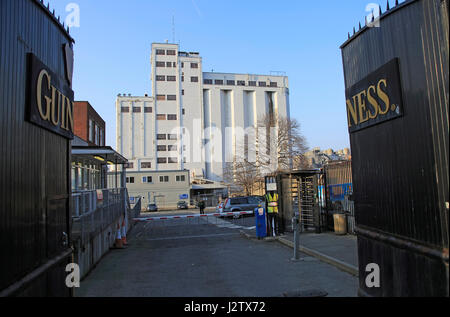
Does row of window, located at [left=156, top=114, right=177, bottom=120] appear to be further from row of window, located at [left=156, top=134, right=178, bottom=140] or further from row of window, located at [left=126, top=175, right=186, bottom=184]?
row of window, located at [left=126, top=175, right=186, bottom=184]

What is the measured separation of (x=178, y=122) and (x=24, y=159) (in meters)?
67.2

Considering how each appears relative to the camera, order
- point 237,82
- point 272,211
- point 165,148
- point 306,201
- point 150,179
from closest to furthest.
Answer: point 272,211 → point 306,201 → point 150,179 → point 165,148 → point 237,82

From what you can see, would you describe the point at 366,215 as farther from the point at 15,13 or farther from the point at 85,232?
the point at 85,232

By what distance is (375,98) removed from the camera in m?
4.77

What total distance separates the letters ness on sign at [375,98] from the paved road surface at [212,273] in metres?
3.33

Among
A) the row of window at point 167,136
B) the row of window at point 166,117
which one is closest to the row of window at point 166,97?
the row of window at point 166,117

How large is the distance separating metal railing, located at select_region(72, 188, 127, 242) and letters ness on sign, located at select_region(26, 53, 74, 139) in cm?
263

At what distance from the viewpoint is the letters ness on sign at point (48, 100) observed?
4.25 meters

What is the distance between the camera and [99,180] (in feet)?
70.6

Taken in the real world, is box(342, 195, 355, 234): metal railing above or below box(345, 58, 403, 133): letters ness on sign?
below

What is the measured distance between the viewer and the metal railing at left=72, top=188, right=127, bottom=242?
7671 millimetres

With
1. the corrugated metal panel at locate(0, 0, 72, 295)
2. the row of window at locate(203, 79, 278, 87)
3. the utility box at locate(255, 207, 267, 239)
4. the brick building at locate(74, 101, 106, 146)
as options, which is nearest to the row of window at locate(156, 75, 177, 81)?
the row of window at locate(203, 79, 278, 87)

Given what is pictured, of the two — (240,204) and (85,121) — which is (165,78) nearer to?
(85,121)

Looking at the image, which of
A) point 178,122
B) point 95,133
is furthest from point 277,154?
point 178,122
